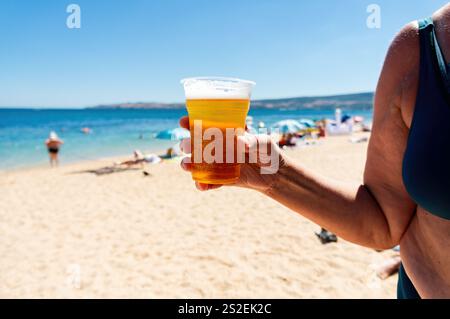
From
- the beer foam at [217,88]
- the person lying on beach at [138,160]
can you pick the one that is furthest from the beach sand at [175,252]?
the person lying on beach at [138,160]

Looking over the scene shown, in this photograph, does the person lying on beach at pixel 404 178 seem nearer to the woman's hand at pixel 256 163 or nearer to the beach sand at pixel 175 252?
the woman's hand at pixel 256 163

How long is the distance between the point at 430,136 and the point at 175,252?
4180 mm

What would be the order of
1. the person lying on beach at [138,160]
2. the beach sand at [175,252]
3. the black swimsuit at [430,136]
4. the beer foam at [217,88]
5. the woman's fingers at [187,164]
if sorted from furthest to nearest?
the person lying on beach at [138,160] < the beach sand at [175,252] < the woman's fingers at [187,164] < the beer foam at [217,88] < the black swimsuit at [430,136]

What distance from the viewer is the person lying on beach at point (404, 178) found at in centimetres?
108

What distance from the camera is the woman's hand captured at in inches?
50.4

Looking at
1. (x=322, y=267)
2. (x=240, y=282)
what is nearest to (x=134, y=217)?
(x=240, y=282)

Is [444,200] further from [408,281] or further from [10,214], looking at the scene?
[10,214]

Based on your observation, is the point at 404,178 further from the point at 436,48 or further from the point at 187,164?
the point at 187,164

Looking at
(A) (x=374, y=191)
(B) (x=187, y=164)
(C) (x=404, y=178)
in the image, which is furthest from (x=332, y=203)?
(B) (x=187, y=164)

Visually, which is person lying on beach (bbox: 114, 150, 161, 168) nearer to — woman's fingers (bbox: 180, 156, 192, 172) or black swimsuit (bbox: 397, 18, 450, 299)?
woman's fingers (bbox: 180, 156, 192, 172)

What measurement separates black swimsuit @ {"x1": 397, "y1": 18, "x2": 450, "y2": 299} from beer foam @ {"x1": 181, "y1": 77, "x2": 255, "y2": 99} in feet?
1.87

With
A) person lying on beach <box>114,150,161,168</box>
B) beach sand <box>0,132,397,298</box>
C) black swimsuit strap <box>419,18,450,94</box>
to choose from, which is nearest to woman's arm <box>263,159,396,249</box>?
black swimsuit strap <box>419,18,450,94</box>

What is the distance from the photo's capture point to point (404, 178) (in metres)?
1.19

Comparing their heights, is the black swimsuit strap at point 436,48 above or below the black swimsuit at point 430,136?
above
